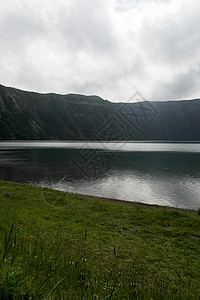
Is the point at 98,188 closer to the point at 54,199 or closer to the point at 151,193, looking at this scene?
the point at 151,193

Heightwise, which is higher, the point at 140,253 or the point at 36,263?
the point at 36,263

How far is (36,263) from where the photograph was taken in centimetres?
352

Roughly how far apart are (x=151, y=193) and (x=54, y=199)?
18.5 meters

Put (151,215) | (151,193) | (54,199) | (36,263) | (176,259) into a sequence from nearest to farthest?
(36,263)
(176,259)
(151,215)
(54,199)
(151,193)

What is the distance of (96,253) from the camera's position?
6.63m

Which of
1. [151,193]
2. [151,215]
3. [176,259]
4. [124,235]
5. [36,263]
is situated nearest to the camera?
[36,263]

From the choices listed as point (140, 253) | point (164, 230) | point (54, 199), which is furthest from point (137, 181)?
point (140, 253)

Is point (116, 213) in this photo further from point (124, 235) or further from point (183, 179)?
point (183, 179)

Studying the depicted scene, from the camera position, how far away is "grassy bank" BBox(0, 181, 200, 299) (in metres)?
2.88

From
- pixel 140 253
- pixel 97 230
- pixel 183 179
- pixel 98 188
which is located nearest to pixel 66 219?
pixel 97 230

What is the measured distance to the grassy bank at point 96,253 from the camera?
288 cm

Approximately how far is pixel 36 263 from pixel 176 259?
5225 millimetres

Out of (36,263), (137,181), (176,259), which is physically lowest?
(137,181)

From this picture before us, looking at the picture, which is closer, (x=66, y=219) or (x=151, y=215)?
(x=66, y=219)
